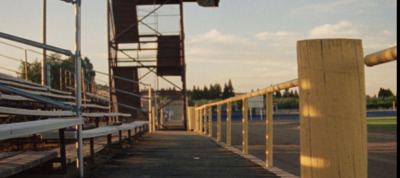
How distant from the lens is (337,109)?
173cm

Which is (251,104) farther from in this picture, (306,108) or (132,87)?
(306,108)

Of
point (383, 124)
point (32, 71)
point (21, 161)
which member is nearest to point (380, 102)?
point (383, 124)

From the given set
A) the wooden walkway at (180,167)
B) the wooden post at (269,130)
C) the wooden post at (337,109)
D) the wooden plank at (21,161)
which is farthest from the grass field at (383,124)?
the wooden post at (337,109)

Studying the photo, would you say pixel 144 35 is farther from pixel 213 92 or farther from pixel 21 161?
pixel 213 92

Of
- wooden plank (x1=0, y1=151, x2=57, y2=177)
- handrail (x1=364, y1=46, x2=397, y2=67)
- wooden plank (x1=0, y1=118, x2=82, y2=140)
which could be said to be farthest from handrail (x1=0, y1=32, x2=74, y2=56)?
handrail (x1=364, y1=46, x2=397, y2=67)

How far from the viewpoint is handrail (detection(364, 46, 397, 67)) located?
1.37 m

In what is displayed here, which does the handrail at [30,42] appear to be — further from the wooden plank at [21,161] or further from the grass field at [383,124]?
the grass field at [383,124]

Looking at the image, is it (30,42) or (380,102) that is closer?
(30,42)

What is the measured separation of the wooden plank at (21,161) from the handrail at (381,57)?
195 centimetres

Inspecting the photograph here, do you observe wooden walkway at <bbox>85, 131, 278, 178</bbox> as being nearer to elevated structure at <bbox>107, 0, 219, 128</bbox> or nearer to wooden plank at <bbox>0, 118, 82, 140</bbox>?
wooden plank at <bbox>0, 118, 82, 140</bbox>

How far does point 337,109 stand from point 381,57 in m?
0.32

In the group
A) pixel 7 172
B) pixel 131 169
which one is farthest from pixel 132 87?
pixel 7 172

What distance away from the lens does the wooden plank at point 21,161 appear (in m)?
2.54

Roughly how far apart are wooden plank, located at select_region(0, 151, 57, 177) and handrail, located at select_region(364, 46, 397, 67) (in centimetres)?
195
